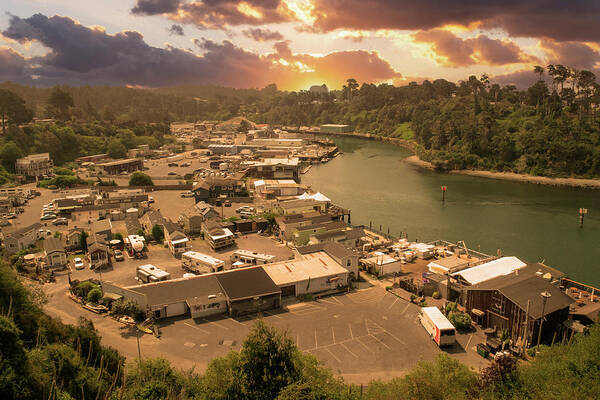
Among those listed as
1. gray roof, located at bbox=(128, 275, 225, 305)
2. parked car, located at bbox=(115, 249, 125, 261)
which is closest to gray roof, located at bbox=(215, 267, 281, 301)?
gray roof, located at bbox=(128, 275, 225, 305)

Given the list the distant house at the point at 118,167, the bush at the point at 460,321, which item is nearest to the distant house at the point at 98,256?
the bush at the point at 460,321

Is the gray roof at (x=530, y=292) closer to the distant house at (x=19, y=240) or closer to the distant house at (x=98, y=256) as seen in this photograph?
the distant house at (x=98, y=256)

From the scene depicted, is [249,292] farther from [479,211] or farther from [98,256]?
[479,211]

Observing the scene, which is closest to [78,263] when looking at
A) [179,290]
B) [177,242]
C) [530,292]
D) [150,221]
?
[177,242]

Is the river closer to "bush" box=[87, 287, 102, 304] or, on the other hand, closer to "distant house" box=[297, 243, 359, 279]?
"distant house" box=[297, 243, 359, 279]

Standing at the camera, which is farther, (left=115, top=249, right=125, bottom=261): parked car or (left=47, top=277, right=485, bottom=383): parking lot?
(left=115, top=249, right=125, bottom=261): parked car

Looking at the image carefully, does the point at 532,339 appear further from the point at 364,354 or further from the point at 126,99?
the point at 126,99

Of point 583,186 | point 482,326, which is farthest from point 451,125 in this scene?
point 482,326
